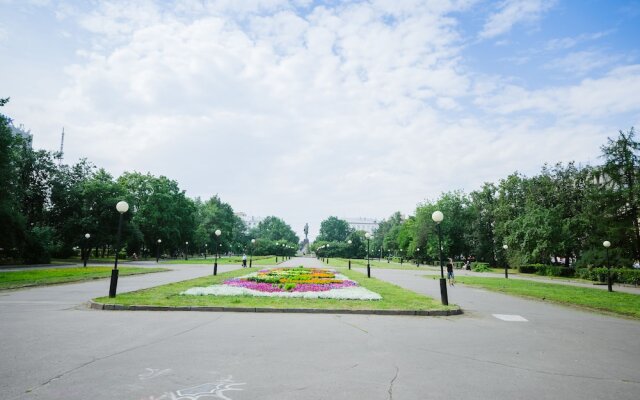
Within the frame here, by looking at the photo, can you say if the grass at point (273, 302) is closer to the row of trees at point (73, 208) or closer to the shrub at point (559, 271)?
the row of trees at point (73, 208)

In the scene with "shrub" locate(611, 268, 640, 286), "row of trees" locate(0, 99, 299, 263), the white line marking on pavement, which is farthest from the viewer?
"row of trees" locate(0, 99, 299, 263)

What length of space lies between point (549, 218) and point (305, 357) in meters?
46.3

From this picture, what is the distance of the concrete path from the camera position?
4.72m

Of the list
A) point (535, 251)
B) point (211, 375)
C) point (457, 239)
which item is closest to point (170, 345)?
point (211, 375)

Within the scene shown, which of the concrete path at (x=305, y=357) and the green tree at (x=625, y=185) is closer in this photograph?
the concrete path at (x=305, y=357)

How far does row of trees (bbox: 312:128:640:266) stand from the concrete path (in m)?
27.6

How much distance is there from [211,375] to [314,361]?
174 centimetres

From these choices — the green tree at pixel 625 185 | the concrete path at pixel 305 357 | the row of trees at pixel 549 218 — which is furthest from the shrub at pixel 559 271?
the concrete path at pixel 305 357

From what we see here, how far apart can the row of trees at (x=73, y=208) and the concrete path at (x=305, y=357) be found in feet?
98.3

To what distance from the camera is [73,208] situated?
52.2m

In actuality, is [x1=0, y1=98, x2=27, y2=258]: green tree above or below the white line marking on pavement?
above

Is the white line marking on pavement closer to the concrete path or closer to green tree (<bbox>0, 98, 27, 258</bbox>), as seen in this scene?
the concrete path

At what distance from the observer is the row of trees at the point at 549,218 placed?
104 ft

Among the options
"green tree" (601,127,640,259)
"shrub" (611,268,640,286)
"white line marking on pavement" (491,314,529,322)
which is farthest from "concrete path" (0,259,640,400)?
"green tree" (601,127,640,259)
